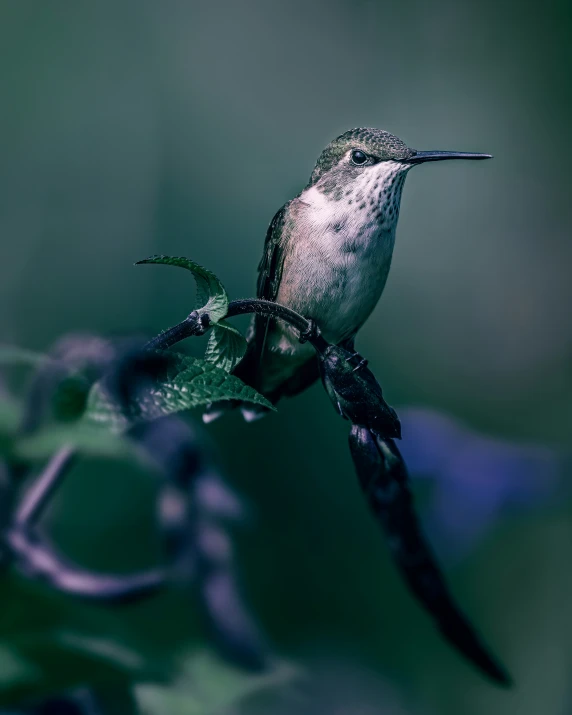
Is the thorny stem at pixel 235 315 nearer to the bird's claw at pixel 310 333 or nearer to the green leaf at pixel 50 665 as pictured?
the bird's claw at pixel 310 333

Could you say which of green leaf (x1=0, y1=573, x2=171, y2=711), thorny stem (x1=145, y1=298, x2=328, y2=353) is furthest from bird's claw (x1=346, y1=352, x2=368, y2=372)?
green leaf (x1=0, y1=573, x2=171, y2=711)

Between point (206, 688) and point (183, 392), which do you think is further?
point (206, 688)

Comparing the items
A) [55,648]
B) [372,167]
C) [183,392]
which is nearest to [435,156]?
[372,167]

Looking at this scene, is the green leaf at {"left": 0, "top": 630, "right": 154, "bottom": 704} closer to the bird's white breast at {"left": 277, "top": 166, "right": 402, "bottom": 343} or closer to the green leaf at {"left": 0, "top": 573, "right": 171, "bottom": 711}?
the green leaf at {"left": 0, "top": 573, "right": 171, "bottom": 711}

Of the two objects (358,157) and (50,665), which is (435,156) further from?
(50,665)

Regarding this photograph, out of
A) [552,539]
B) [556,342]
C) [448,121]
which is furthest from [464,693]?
[448,121]

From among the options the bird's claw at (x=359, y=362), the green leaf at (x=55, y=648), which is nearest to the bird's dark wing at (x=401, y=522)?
the bird's claw at (x=359, y=362)

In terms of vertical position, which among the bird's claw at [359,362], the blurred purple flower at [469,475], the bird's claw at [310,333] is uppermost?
the bird's claw at [310,333]
